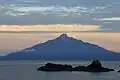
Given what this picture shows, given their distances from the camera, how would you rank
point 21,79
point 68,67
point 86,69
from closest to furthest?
point 21,79 → point 86,69 → point 68,67

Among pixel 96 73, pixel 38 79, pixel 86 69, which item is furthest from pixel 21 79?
pixel 86 69

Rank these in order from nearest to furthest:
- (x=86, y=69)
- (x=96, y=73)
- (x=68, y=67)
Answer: (x=96, y=73) → (x=86, y=69) → (x=68, y=67)

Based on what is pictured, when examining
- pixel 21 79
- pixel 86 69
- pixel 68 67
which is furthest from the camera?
pixel 68 67

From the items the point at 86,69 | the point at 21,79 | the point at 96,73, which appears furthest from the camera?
the point at 86,69

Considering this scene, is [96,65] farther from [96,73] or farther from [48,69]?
[48,69]

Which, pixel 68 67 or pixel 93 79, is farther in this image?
pixel 68 67

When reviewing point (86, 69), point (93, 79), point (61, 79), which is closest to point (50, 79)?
point (61, 79)

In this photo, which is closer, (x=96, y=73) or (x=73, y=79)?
(x=73, y=79)

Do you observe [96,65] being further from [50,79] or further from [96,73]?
[50,79]
